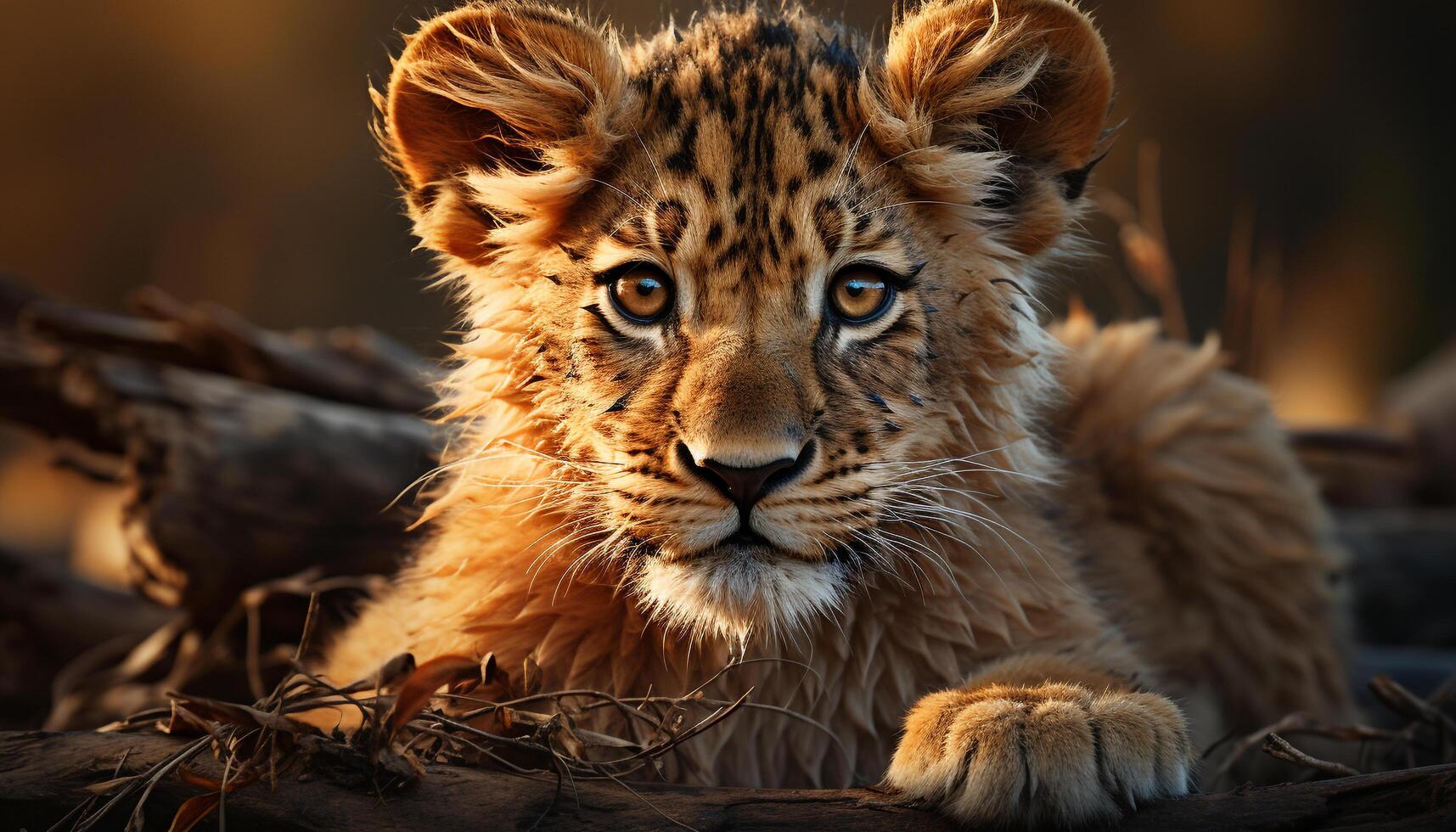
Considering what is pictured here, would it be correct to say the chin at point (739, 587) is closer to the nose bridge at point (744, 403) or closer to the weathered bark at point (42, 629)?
the nose bridge at point (744, 403)

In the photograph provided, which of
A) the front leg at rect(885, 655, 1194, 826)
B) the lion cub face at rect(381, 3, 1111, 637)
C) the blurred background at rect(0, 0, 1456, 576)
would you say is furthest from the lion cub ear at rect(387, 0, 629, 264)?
the blurred background at rect(0, 0, 1456, 576)

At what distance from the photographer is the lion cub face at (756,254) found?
2.13 metres

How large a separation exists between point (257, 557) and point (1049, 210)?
249 cm

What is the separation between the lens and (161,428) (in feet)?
11.1

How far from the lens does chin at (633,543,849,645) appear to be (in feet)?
6.79

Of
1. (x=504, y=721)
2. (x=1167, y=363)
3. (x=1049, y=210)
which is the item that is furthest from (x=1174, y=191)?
(x=504, y=721)

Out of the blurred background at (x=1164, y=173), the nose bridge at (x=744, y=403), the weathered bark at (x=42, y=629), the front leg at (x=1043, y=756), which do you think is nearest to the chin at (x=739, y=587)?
the nose bridge at (x=744, y=403)

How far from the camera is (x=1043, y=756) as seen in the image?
1.82 m

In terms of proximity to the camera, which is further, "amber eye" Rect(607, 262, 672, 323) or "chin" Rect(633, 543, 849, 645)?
"amber eye" Rect(607, 262, 672, 323)

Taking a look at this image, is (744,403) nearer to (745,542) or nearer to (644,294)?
(745,542)

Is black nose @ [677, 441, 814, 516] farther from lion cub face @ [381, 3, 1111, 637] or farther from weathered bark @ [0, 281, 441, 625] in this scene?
weathered bark @ [0, 281, 441, 625]

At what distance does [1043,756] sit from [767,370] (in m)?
0.81

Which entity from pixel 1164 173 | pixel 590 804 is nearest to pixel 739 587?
pixel 590 804

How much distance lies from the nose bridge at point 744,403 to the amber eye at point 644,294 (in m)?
0.17
